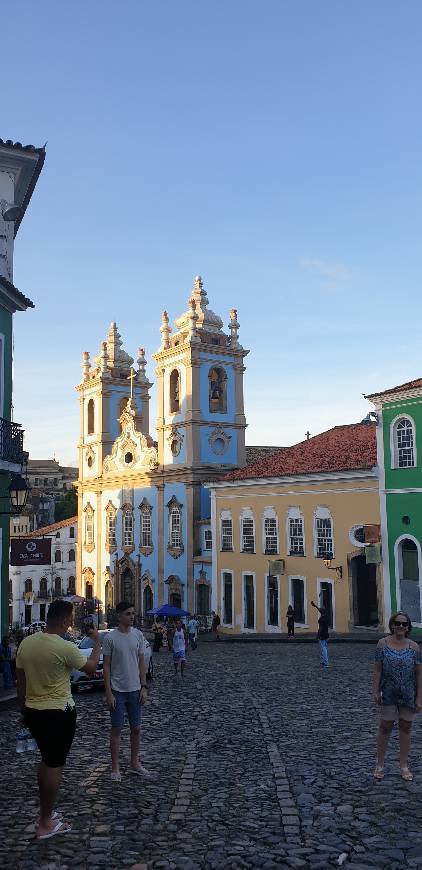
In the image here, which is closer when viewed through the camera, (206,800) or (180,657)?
(206,800)

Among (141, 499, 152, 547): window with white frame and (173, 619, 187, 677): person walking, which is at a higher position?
(141, 499, 152, 547): window with white frame

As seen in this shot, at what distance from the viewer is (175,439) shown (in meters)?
43.2

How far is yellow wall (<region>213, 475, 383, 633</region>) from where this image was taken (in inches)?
1155

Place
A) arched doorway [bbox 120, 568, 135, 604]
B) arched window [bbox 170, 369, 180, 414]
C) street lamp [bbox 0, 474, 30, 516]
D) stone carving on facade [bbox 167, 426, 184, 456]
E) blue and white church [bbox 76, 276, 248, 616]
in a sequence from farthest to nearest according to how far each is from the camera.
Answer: arched doorway [bbox 120, 568, 135, 604] < arched window [bbox 170, 369, 180, 414] < stone carving on facade [bbox 167, 426, 184, 456] < blue and white church [bbox 76, 276, 248, 616] < street lamp [bbox 0, 474, 30, 516]

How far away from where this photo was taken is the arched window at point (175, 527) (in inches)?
1658

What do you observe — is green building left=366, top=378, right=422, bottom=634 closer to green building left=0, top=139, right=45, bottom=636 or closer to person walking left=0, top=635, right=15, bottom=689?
green building left=0, top=139, right=45, bottom=636

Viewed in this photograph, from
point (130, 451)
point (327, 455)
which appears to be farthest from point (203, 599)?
point (130, 451)

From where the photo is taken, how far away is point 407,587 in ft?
84.1

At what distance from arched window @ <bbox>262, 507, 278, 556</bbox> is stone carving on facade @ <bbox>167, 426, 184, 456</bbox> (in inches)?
402

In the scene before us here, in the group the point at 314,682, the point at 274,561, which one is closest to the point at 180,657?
the point at 314,682

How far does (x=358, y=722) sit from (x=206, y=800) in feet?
12.8

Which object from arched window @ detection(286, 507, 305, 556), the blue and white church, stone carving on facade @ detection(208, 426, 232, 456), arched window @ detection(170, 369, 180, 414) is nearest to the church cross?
the blue and white church

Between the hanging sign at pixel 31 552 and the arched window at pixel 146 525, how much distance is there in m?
28.3

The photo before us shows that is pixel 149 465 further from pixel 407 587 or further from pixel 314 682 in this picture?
pixel 314 682
